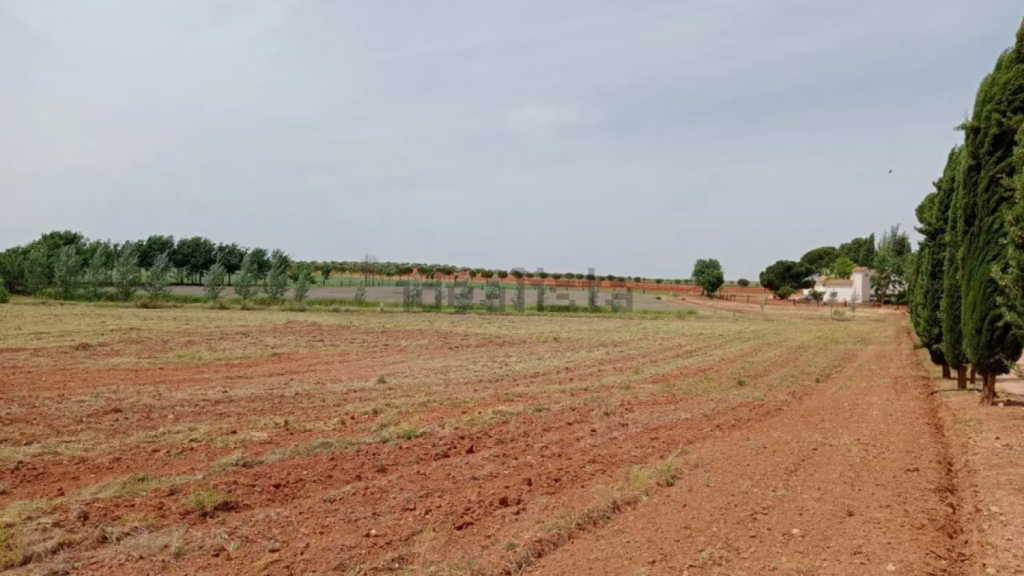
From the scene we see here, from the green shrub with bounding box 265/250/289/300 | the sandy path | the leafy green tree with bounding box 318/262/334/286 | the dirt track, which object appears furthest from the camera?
the leafy green tree with bounding box 318/262/334/286

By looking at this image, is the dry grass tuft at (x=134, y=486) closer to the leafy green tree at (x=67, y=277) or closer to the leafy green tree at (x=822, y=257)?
the leafy green tree at (x=67, y=277)

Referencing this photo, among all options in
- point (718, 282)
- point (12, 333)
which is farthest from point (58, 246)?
point (718, 282)

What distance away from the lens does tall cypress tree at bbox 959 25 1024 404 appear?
33.4 ft

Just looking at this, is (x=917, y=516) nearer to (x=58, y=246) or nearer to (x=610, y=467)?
(x=610, y=467)

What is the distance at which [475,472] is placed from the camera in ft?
21.3

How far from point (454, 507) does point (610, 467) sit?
2.08 meters

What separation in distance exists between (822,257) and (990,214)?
118m

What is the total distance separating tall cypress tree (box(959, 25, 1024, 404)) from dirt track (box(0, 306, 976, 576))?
1.46m

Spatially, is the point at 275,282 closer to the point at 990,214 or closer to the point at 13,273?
the point at 13,273

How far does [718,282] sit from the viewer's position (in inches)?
3378

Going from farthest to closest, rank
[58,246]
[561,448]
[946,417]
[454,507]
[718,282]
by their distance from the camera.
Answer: [718,282] → [58,246] → [946,417] → [561,448] → [454,507]

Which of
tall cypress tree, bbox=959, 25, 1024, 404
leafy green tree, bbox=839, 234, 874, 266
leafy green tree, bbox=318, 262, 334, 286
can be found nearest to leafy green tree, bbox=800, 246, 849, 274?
leafy green tree, bbox=839, 234, 874, 266

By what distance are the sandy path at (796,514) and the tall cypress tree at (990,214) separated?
10.5ft

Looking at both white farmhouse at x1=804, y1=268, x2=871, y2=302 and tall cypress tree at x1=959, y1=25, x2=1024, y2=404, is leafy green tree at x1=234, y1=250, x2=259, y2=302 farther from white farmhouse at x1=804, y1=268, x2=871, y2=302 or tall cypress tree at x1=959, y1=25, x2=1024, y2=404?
white farmhouse at x1=804, y1=268, x2=871, y2=302
